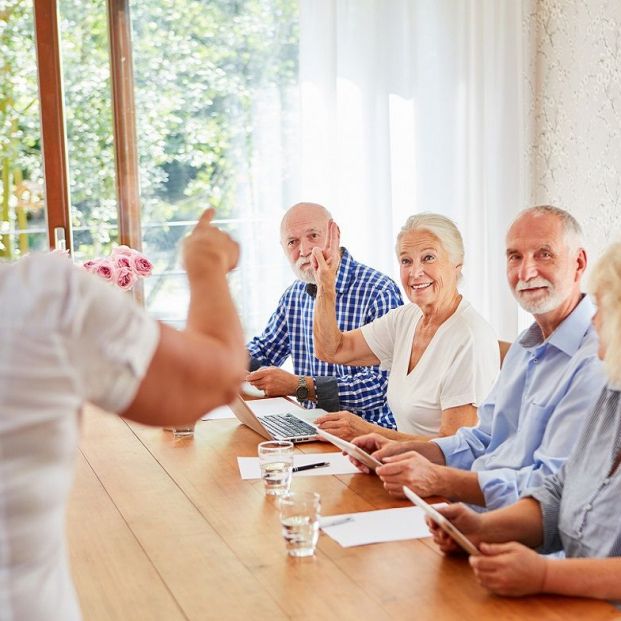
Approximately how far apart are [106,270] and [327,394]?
2.61ft

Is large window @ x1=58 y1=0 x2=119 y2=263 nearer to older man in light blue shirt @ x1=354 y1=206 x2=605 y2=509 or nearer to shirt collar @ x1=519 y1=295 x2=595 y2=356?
older man in light blue shirt @ x1=354 y1=206 x2=605 y2=509

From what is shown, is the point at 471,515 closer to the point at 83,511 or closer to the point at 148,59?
the point at 83,511

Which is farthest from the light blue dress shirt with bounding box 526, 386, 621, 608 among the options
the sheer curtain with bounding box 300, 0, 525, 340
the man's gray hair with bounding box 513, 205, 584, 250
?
the sheer curtain with bounding box 300, 0, 525, 340

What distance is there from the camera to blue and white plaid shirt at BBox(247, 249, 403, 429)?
326 centimetres

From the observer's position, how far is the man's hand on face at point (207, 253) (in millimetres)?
1091

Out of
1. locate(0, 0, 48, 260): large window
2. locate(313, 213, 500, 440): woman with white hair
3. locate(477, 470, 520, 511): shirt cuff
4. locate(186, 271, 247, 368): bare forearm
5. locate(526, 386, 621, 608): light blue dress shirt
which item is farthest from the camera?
locate(0, 0, 48, 260): large window

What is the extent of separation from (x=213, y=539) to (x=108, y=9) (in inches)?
124

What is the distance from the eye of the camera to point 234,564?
163cm

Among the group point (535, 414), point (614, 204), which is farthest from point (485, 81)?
point (535, 414)

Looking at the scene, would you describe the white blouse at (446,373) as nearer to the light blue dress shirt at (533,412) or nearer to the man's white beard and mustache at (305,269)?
the light blue dress shirt at (533,412)

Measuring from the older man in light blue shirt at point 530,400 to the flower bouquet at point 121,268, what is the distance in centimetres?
120

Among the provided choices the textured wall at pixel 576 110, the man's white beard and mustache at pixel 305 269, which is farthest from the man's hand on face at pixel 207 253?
the textured wall at pixel 576 110

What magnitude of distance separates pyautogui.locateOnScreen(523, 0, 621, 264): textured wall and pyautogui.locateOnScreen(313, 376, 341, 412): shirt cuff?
1.46 m

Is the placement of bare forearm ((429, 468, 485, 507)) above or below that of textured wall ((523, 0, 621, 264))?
below
